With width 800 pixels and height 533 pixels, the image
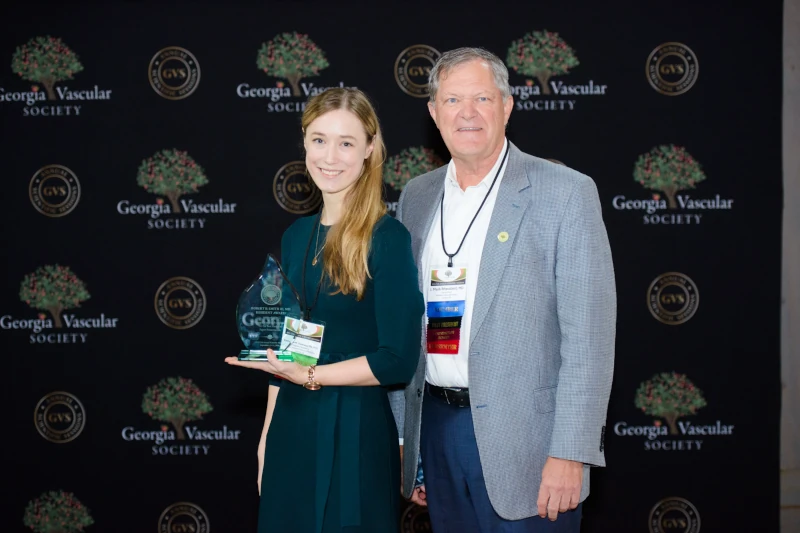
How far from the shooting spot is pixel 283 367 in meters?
1.56

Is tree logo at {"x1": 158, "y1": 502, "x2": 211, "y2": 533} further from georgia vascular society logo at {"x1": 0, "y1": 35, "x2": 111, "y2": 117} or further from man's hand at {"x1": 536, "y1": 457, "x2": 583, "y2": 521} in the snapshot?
man's hand at {"x1": 536, "y1": 457, "x2": 583, "y2": 521}

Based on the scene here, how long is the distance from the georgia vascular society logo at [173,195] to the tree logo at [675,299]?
7.02 feet

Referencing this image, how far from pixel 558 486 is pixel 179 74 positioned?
2.73 m

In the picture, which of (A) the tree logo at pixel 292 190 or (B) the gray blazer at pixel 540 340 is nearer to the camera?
(B) the gray blazer at pixel 540 340

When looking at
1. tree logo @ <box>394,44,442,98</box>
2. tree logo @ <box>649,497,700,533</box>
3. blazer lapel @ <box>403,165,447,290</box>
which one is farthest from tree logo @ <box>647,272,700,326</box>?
blazer lapel @ <box>403,165,447,290</box>

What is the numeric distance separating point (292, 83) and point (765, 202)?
2.39 meters

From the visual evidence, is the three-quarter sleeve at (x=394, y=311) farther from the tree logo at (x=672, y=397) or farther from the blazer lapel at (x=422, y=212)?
the tree logo at (x=672, y=397)

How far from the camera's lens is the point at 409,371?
1635 mm

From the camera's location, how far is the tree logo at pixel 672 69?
3.34 meters

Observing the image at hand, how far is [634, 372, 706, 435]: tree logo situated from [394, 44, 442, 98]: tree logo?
180 cm

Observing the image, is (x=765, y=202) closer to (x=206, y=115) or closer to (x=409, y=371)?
(x=409, y=371)

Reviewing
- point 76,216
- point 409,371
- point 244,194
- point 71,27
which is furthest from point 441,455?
point 71,27

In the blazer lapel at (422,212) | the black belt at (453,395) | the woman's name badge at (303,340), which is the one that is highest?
the blazer lapel at (422,212)

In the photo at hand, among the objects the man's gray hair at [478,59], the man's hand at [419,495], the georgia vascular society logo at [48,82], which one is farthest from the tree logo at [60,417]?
the man's gray hair at [478,59]
